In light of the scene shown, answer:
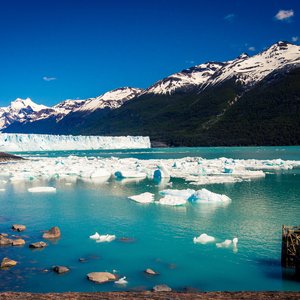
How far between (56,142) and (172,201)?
3567 inches

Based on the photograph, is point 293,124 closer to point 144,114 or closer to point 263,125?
point 263,125

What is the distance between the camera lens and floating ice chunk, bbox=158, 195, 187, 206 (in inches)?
965

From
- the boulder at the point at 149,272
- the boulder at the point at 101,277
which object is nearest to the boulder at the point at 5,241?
the boulder at the point at 101,277

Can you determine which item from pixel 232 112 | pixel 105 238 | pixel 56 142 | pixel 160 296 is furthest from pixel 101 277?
pixel 232 112

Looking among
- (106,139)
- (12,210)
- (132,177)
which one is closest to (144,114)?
(106,139)

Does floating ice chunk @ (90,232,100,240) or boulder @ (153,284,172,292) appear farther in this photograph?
floating ice chunk @ (90,232,100,240)

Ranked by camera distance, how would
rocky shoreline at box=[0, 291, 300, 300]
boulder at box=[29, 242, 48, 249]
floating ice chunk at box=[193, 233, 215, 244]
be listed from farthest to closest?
floating ice chunk at box=[193, 233, 215, 244]
boulder at box=[29, 242, 48, 249]
rocky shoreline at box=[0, 291, 300, 300]

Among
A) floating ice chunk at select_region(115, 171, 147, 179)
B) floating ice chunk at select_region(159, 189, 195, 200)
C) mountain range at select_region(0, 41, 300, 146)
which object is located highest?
mountain range at select_region(0, 41, 300, 146)

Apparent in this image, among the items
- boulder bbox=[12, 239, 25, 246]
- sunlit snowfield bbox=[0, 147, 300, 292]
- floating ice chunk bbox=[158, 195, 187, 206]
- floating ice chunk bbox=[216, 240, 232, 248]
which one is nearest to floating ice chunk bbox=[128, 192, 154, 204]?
sunlit snowfield bbox=[0, 147, 300, 292]

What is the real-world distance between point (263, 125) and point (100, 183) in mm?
97399

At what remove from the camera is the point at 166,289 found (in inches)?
450

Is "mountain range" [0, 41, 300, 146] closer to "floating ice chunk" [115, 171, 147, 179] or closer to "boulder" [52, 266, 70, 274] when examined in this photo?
"floating ice chunk" [115, 171, 147, 179]

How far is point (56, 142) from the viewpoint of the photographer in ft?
365

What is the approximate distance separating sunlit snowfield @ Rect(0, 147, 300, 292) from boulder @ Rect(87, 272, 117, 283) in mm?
267
